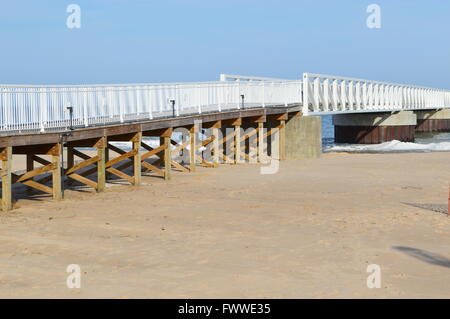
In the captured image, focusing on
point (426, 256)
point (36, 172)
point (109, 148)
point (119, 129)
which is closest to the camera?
point (426, 256)

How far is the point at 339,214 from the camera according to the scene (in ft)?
47.0

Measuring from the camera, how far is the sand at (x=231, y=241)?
855 cm

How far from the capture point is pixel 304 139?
31.2 m

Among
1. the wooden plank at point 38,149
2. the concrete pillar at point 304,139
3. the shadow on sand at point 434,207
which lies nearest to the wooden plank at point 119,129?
the wooden plank at point 38,149

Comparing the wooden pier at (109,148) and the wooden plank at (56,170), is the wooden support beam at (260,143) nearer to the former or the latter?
the wooden pier at (109,148)

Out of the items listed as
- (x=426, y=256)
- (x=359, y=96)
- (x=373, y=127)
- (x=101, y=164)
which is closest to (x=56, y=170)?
(x=101, y=164)

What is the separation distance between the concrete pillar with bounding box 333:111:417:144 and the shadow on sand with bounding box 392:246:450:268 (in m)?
44.5

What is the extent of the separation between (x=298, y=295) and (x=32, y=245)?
4.92 m

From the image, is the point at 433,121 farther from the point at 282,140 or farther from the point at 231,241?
the point at 231,241

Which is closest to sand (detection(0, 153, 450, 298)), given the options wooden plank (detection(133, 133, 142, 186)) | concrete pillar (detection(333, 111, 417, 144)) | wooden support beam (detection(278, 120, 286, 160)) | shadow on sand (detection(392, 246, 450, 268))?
shadow on sand (detection(392, 246, 450, 268))

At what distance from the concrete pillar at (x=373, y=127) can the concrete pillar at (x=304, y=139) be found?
24214mm

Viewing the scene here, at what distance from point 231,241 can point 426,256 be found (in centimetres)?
314
